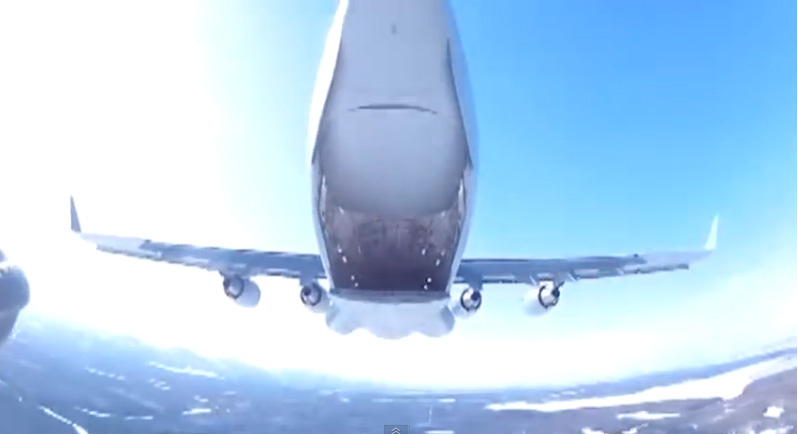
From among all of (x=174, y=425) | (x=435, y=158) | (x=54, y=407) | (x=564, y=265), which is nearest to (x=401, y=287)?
(x=435, y=158)

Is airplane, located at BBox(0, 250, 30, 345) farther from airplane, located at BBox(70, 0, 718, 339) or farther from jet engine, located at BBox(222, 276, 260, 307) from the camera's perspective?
jet engine, located at BBox(222, 276, 260, 307)

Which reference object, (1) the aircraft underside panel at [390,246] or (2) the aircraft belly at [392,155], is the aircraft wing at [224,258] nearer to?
(1) the aircraft underside panel at [390,246]

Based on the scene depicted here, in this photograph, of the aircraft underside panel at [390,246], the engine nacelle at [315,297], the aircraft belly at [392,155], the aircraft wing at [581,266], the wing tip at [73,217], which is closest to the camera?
the aircraft belly at [392,155]

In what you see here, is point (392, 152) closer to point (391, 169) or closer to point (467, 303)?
point (391, 169)


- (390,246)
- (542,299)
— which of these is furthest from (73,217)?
(542,299)

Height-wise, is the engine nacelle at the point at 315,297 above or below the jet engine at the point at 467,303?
below

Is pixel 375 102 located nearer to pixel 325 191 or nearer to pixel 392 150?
pixel 392 150

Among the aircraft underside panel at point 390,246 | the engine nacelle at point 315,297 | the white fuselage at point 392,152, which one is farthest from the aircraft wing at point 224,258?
the white fuselage at point 392,152
